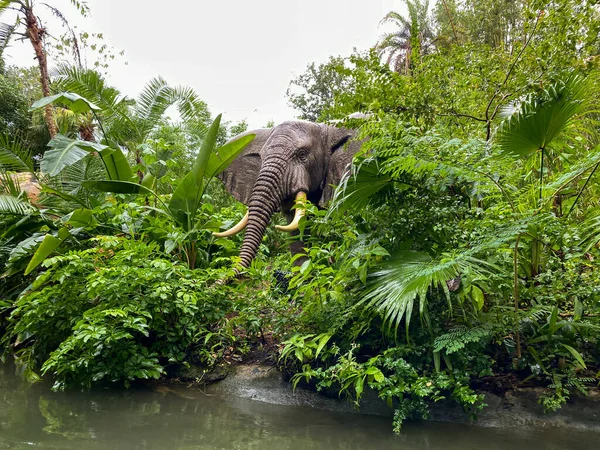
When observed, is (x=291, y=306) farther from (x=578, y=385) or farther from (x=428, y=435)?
(x=578, y=385)

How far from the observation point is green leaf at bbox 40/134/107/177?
4816 mm

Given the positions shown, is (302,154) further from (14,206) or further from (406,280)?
(14,206)

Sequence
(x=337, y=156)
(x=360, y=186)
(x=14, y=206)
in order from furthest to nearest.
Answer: (x=337, y=156), (x=14, y=206), (x=360, y=186)

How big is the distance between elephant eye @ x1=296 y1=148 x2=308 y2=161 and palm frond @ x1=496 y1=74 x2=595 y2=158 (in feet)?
8.42

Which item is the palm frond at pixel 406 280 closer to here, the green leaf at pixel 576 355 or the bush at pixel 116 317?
the green leaf at pixel 576 355

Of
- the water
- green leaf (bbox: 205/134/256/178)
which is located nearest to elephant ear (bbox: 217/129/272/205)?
green leaf (bbox: 205/134/256/178)

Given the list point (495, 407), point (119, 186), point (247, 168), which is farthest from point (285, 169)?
point (495, 407)

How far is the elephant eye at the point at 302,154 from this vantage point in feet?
18.6

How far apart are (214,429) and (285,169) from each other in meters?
3.18

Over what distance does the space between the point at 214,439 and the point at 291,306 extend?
1.46 m

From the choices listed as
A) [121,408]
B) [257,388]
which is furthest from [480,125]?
[121,408]

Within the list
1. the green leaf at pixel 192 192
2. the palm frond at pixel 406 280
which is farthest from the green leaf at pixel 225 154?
the palm frond at pixel 406 280

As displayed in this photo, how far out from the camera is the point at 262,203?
5.39m

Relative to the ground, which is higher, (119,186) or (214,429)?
(119,186)
